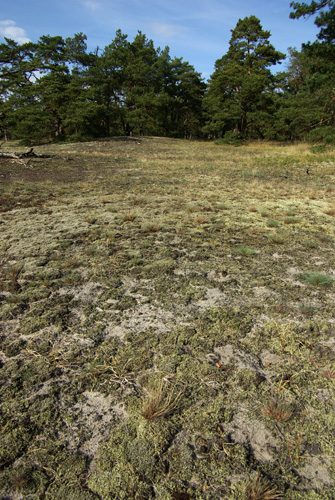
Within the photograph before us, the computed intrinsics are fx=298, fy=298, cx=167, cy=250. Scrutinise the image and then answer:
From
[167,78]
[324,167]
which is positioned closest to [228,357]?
[324,167]

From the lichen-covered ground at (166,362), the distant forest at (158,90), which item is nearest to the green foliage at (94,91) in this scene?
the distant forest at (158,90)

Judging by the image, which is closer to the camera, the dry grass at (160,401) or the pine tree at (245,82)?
the dry grass at (160,401)

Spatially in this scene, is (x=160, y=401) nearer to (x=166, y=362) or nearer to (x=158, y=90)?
(x=166, y=362)

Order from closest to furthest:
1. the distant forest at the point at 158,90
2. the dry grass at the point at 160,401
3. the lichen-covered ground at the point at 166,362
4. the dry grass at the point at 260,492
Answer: the dry grass at the point at 260,492
the lichen-covered ground at the point at 166,362
the dry grass at the point at 160,401
the distant forest at the point at 158,90

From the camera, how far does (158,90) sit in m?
45.0

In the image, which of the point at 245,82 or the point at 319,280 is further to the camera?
the point at 245,82

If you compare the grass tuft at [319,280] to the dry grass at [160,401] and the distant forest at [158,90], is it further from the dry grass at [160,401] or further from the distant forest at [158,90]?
the distant forest at [158,90]

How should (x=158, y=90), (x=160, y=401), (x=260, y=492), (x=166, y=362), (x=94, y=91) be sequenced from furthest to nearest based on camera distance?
1. (x=158, y=90)
2. (x=94, y=91)
3. (x=166, y=362)
4. (x=160, y=401)
5. (x=260, y=492)

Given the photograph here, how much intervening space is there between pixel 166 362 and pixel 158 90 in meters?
49.3

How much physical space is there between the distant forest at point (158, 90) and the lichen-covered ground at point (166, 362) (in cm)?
1740

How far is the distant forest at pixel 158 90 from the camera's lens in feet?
79.4

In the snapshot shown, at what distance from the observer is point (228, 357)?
8.59ft

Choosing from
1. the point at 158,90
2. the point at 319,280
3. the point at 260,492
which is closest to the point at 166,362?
the point at 260,492

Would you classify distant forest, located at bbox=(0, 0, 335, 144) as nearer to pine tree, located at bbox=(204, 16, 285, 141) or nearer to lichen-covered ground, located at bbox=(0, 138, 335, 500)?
pine tree, located at bbox=(204, 16, 285, 141)
